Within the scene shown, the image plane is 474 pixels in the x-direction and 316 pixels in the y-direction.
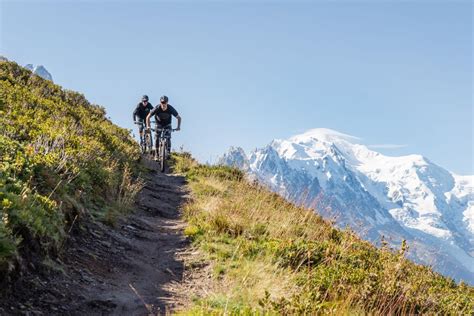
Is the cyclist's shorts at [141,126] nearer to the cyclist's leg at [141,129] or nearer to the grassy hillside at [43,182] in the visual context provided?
the cyclist's leg at [141,129]

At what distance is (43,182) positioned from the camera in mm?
7898

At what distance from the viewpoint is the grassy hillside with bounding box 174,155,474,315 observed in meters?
6.18

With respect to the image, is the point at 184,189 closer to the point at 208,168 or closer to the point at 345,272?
the point at 208,168

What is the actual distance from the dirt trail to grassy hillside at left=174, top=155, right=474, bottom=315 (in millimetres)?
634

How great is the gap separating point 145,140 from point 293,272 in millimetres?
19441

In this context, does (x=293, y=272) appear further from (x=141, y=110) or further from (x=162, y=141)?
(x=141, y=110)

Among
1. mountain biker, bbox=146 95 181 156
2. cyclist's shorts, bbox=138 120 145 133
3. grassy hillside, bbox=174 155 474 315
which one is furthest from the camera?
cyclist's shorts, bbox=138 120 145 133

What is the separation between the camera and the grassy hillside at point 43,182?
20.4 ft

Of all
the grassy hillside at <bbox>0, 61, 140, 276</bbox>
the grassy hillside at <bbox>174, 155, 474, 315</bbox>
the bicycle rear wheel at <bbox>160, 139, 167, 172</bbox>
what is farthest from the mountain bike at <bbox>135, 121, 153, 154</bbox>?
the grassy hillside at <bbox>174, 155, 474, 315</bbox>

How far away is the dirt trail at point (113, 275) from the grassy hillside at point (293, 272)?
63cm

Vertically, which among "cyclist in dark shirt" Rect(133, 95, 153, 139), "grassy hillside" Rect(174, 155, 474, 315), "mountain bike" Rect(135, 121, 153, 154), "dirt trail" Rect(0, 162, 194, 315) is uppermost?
"cyclist in dark shirt" Rect(133, 95, 153, 139)

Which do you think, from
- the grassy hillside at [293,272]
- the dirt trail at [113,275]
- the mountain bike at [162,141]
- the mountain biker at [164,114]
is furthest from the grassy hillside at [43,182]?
the mountain bike at [162,141]

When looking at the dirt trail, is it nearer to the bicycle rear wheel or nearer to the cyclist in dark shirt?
the bicycle rear wheel

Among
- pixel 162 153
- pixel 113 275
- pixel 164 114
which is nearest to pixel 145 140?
pixel 162 153
